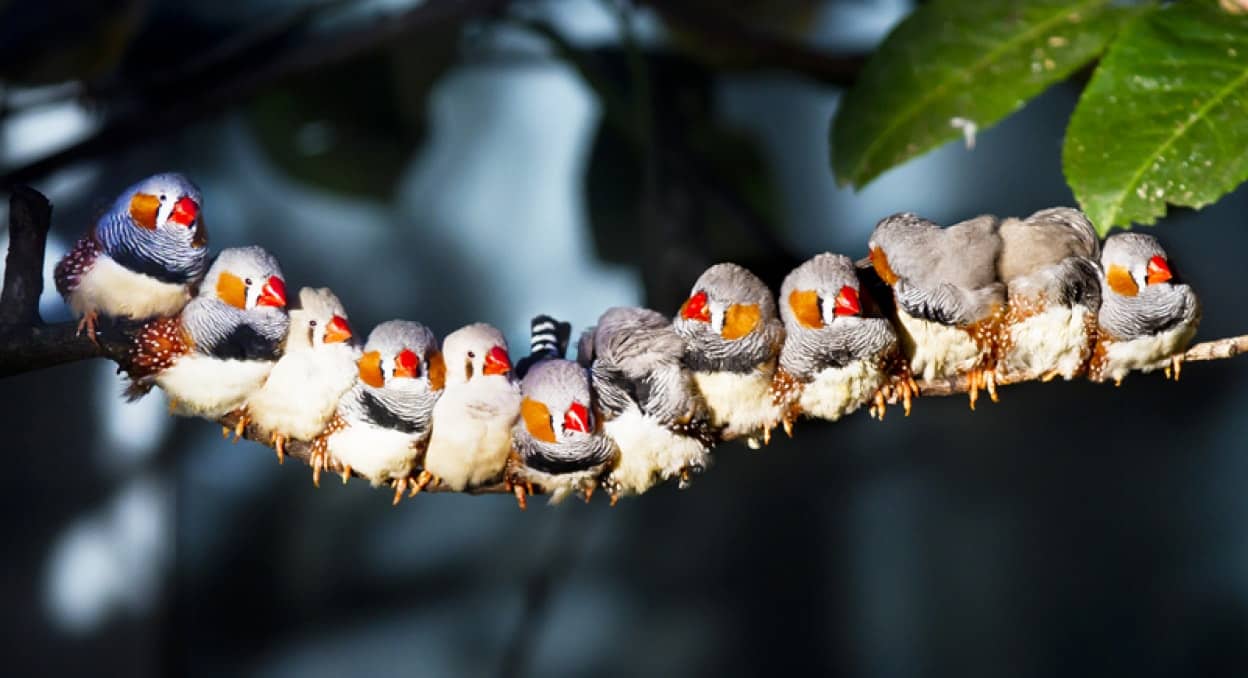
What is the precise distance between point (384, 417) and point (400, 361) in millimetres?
26

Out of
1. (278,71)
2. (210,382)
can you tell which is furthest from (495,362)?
(278,71)

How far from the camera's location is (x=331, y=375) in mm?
392

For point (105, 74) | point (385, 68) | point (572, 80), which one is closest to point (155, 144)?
point (105, 74)

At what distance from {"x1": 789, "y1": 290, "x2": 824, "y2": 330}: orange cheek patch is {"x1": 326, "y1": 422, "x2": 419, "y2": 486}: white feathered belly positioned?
16cm

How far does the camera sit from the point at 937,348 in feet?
1.39

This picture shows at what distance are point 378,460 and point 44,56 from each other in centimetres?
55

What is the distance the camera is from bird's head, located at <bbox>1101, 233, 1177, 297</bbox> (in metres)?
0.42

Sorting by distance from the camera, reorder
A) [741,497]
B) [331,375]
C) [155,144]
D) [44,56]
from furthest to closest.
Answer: [741,497] < [155,144] < [44,56] < [331,375]

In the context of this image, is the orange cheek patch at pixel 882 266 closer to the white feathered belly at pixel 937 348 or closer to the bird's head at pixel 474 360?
the white feathered belly at pixel 937 348

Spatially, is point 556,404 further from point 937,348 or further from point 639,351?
point 937,348

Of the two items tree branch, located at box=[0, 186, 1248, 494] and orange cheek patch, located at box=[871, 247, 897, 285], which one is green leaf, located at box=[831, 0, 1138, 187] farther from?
tree branch, located at box=[0, 186, 1248, 494]

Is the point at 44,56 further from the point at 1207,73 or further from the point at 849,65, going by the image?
the point at 1207,73

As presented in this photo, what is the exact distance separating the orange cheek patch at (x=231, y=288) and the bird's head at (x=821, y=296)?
211 millimetres

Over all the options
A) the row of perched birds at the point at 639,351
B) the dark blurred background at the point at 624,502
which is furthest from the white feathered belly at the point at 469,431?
the dark blurred background at the point at 624,502
